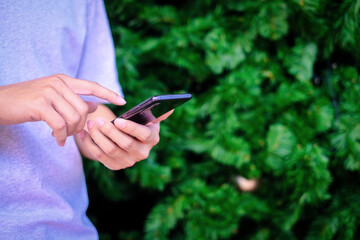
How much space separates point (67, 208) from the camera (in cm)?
63

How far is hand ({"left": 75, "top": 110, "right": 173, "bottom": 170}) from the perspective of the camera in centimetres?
59

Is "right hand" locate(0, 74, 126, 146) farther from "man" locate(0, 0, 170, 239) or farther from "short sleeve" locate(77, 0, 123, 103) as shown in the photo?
"short sleeve" locate(77, 0, 123, 103)

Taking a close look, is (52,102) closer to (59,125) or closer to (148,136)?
(59,125)

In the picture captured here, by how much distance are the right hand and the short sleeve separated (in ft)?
1.06

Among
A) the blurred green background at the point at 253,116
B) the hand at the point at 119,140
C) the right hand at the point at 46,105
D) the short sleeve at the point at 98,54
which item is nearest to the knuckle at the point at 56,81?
the right hand at the point at 46,105

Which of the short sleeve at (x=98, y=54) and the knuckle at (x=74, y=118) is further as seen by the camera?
the short sleeve at (x=98, y=54)

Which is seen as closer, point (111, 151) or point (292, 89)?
point (111, 151)

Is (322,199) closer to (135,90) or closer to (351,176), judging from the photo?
(351,176)

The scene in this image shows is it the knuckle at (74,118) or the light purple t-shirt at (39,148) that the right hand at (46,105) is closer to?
the knuckle at (74,118)

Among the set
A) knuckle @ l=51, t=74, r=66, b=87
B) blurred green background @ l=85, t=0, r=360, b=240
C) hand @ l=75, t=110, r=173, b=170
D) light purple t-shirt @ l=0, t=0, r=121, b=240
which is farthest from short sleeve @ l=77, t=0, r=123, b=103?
blurred green background @ l=85, t=0, r=360, b=240

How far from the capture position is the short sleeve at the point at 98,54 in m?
0.80

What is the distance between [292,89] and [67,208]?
1000 millimetres

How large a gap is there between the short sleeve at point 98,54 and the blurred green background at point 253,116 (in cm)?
48

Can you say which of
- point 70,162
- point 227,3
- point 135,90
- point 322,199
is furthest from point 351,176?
point 70,162
